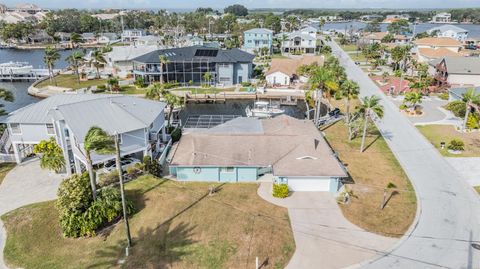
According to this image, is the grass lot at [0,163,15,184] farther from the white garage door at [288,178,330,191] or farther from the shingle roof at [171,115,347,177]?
the white garage door at [288,178,330,191]

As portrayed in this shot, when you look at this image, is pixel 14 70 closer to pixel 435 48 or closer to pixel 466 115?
pixel 466 115

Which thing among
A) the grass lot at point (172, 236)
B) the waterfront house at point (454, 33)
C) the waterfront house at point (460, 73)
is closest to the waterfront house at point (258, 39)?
the waterfront house at point (460, 73)

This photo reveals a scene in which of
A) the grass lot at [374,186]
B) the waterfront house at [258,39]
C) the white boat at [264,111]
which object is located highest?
the waterfront house at [258,39]

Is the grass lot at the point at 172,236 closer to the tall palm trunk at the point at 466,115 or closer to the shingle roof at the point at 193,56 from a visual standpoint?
the tall palm trunk at the point at 466,115

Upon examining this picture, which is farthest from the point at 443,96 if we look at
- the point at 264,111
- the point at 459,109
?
the point at 264,111

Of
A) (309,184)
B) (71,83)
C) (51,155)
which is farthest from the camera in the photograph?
(71,83)

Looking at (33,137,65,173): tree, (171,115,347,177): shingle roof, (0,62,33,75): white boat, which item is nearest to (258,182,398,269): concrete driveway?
(171,115,347,177): shingle roof

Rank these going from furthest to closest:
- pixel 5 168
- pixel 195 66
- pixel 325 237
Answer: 1. pixel 195 66
2. pixel 5 168
3. pixel 325 237
